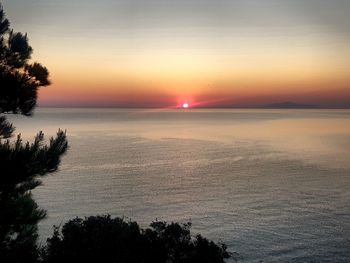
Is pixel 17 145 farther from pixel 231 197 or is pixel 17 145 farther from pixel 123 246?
pixel 231 197

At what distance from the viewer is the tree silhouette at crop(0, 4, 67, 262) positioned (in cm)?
2523

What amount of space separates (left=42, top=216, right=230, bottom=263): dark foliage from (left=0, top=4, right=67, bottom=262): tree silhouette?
7.22ft

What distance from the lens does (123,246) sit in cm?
2441

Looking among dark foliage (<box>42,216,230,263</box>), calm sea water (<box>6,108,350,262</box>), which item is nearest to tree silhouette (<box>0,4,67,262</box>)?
dark foliage (<box>42,216,230,263</box>)

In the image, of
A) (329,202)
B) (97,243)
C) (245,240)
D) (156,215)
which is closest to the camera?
(97,243)

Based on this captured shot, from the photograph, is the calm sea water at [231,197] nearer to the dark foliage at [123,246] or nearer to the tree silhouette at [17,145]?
the dark foliage at [123,246]

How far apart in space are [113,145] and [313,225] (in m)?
101

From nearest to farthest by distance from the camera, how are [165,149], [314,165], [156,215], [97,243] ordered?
[97,243]
[156,215]
[314,165]
[165,149]

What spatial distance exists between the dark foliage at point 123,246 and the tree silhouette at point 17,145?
220cm

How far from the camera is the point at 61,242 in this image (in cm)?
2530

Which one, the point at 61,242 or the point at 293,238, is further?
the point at 293,238

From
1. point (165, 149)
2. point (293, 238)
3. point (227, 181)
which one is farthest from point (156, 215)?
point (165, 149)

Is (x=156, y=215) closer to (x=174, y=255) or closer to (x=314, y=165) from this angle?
(x=174, y=255)

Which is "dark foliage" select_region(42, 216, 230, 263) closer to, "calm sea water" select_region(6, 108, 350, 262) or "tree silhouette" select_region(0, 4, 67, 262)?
"tree silhouette" select_region(0, 4, 67, 262)
